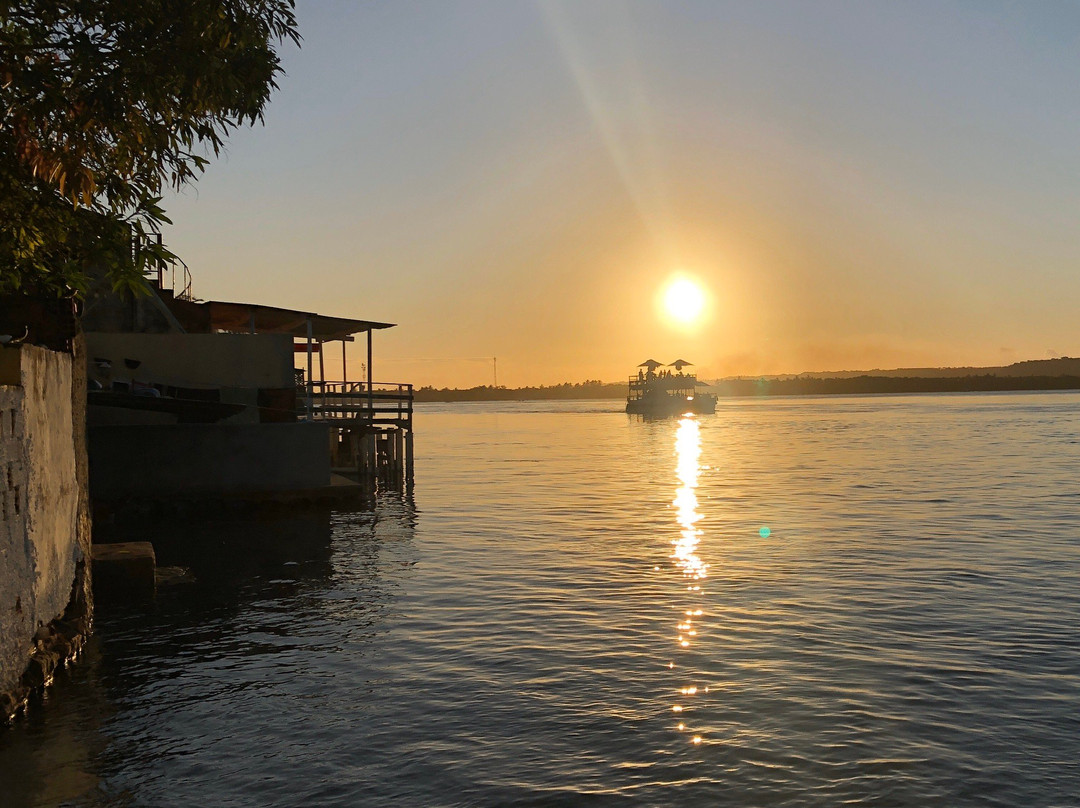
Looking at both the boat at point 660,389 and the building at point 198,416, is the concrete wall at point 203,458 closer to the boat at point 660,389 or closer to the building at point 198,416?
the building at point 198,416

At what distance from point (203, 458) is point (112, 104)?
18701 mm

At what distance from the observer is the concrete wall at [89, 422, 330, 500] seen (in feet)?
87.9

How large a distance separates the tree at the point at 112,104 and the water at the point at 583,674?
183 inches

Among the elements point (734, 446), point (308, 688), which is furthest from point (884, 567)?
point (734, 446)

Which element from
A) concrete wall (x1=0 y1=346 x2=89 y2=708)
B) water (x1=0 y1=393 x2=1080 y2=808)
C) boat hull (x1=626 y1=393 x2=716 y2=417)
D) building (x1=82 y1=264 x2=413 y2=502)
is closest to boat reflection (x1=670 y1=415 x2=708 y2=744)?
water (x1=0 y1=393 x2=1080 y2=808)

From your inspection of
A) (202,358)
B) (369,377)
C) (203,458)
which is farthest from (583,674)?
(369,377)

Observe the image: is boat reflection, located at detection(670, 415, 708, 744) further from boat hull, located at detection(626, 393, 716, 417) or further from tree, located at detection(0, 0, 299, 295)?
boat hull, located at detection(626, 393, 716, 417)

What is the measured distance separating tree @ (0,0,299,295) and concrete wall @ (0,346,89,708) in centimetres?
135

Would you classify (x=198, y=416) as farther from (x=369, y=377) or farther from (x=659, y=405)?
(x=659, y=405)

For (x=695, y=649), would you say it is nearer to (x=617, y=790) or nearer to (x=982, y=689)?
(x=982, y=689)

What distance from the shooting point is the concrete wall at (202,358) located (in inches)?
1114

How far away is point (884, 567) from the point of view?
18781mm

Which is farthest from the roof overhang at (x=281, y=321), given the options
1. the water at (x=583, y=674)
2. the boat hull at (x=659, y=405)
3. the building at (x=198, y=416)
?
the boat hull at (x=659, y=405)

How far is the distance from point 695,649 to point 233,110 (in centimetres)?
839
